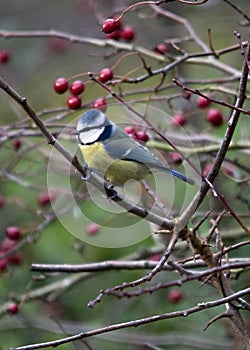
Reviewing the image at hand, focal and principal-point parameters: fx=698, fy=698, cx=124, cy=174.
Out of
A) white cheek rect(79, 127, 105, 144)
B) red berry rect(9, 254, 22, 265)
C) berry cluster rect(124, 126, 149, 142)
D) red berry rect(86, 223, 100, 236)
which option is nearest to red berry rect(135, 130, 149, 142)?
berry cluster rect(124, 126, 149, 142)

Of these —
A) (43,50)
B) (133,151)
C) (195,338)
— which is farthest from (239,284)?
(43,50)

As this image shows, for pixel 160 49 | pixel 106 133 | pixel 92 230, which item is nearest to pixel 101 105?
pixel 106 133

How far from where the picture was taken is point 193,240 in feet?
4.94

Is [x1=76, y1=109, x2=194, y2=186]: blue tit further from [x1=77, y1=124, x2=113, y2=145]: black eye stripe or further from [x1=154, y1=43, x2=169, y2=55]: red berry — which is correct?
[x1=154, y1=43, x2=169, y2=55]: red berry

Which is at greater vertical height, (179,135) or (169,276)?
(179,135)

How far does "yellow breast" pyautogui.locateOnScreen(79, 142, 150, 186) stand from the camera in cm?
192

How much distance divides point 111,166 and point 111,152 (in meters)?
0.04

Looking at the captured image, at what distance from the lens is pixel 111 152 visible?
1.96 meters

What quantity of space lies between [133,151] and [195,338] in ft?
3.76

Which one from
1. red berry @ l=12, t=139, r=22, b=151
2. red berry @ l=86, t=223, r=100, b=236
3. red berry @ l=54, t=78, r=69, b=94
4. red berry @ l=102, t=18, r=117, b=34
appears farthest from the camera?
red berry @ l=86, t=223, r=100, b=236

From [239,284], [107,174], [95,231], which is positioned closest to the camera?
[107,174]

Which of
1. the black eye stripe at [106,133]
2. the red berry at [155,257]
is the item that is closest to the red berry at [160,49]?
the black eye stripe at [106,133]

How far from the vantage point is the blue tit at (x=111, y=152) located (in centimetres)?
192

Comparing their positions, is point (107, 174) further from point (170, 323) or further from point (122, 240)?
point (170, 323)
